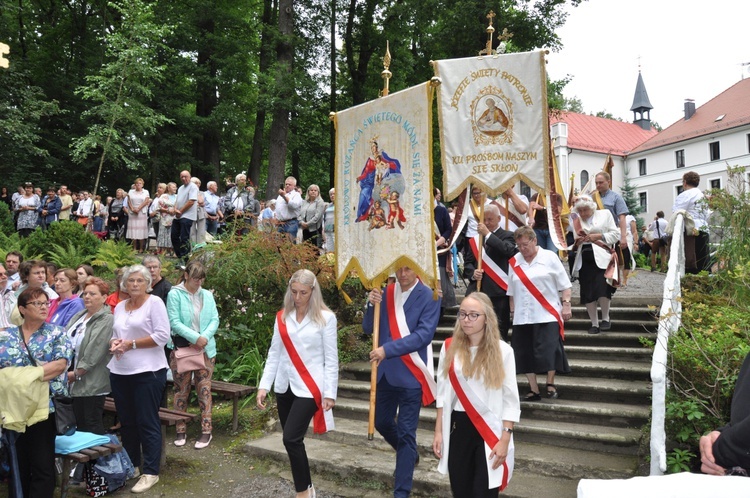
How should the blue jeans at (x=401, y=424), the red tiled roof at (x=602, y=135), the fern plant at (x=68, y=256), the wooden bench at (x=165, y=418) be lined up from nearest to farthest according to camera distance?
the blue jeans at (x=401, y=424), the wooden bench at (x=165, y=418), the fern plant at (x=68, y=256), the red tiled roof at (x=602, y=135)

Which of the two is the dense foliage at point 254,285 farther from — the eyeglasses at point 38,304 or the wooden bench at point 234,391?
the eyeglasses at point 38,304

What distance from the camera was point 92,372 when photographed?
5.83 m

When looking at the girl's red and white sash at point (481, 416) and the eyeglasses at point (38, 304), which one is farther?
the eyeglasses at point (38, 304)

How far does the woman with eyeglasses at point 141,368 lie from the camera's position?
18.3ft

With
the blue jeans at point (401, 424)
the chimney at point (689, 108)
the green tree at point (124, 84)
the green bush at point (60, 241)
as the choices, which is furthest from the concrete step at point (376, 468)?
the chimney at point (689, 108)

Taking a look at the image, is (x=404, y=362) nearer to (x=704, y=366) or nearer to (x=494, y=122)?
(x=704, y=366)

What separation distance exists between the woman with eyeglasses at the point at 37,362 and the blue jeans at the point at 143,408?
2.20 feet

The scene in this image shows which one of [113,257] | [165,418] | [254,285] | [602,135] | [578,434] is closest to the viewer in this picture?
[578,434]

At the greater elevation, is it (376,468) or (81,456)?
(81,456)

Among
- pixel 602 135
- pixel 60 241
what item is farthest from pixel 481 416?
pixel 602 135

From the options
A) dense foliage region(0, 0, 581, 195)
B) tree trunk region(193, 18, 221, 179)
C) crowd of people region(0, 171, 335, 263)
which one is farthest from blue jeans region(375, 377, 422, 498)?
tree trunk region(193, 18, 221, 179)

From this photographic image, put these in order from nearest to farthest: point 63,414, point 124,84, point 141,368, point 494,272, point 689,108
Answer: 1. point 63,414
2. point 141,368
3. point 494,272
4. point 124,84
5. point 689,108

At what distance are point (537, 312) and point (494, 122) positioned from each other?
2215 mm

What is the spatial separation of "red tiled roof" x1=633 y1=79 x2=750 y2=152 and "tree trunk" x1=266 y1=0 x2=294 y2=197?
3990cm
